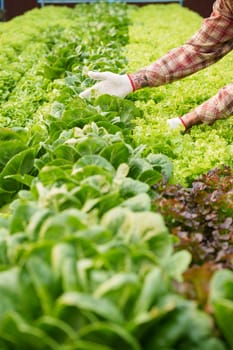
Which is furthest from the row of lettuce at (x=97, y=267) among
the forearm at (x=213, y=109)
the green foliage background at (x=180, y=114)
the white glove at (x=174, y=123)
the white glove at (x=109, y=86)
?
the white glove at (x=109, y=86)

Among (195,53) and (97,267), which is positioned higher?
(97,267)

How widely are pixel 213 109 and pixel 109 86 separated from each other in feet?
3.03

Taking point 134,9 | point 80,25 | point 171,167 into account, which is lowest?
point 134,9

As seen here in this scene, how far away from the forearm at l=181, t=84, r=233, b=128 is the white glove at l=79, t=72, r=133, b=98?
0.63 metres

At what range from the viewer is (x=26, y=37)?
11.3m

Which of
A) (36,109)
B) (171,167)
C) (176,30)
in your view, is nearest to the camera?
(171,167)

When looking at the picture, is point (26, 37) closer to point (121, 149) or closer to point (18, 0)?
point (121, 149)

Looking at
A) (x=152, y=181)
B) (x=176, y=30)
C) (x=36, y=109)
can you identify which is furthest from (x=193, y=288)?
(x=176, y=30)

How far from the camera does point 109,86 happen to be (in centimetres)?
570

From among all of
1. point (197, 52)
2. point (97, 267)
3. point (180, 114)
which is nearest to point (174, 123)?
point (180, 114)

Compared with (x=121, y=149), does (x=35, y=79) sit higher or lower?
lower

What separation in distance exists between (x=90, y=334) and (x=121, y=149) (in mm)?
1759

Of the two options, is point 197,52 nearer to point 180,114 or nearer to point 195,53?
point 195,53

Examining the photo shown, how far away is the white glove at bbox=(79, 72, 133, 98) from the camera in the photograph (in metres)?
5.62
